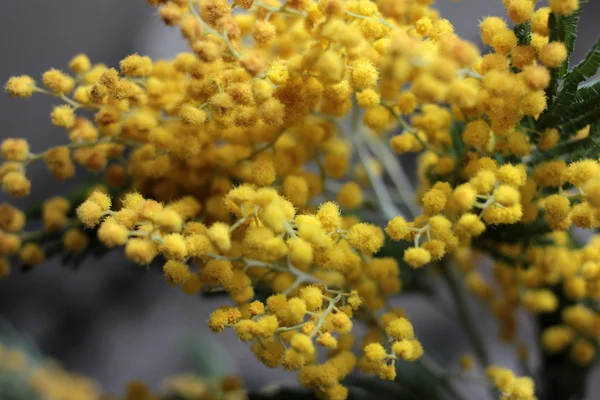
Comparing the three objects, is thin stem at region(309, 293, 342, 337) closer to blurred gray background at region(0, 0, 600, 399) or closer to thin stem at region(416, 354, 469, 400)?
thin stem at region(416, 354, 469, 400)

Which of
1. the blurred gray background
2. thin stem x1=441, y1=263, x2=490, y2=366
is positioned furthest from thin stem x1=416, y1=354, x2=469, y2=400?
the blurred gray background

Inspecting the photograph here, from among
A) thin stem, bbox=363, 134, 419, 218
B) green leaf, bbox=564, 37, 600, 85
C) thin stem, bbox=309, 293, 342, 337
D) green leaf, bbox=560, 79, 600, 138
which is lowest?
thin stem, bbox=309, 293, 342, 337

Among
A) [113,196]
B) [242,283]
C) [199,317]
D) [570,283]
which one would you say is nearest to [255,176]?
[242,283]

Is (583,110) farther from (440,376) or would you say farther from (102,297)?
(102,297)

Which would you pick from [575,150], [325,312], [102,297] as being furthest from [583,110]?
[102,297]

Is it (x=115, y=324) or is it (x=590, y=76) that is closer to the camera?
(x=590, y=76)

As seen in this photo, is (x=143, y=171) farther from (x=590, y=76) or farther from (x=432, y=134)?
(x=590, y=76)

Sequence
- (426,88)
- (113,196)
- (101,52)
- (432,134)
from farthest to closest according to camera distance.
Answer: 1. (101,52)
2. (113,196)
3. (432,134)
4. (426,88)

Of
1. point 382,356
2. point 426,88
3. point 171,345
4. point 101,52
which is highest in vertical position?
point 101,52

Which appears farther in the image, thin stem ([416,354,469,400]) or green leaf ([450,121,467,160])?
thin stem ([416,354,469,400])
